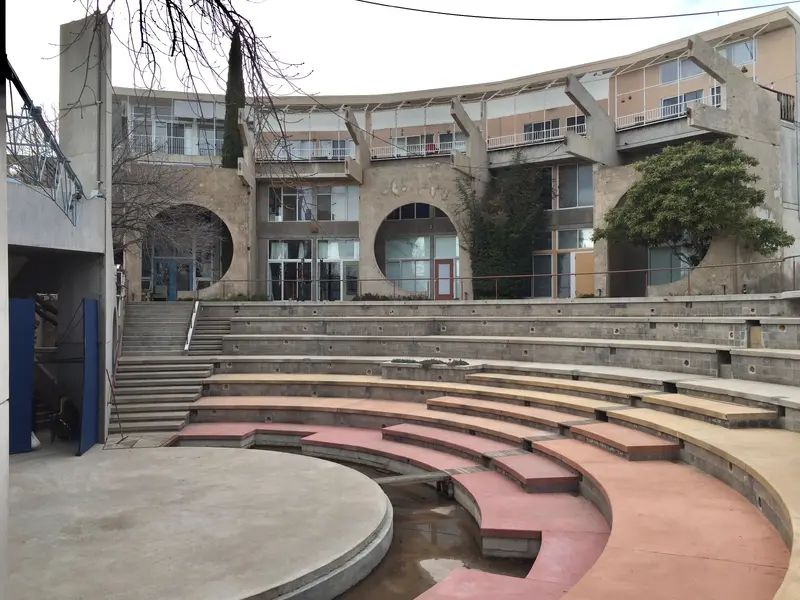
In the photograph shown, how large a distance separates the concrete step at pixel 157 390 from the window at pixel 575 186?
16.7 m

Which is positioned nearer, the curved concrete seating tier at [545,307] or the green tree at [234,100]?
the green tree at [234,100]

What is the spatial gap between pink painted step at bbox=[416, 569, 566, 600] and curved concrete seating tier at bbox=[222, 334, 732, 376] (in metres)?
6.90

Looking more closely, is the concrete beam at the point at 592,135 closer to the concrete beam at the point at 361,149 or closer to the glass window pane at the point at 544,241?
the glass window pane at the point at 544,241

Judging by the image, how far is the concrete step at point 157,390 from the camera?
551 inches

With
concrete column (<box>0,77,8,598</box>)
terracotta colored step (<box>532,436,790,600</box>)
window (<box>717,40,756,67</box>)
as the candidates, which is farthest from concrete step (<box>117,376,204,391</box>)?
window (<box>717,40,756,67</box>)

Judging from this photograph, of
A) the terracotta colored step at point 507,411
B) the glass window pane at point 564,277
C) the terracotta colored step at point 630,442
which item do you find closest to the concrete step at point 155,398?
the terracotta colored step at point 507,411

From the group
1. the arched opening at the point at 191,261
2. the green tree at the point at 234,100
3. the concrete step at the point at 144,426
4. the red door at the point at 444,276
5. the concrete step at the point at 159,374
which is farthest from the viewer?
the red door at the point at 444,276

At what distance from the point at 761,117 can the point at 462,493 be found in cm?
1580

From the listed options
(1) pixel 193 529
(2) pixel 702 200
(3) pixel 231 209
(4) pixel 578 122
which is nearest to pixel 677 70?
(4) pixel 578 122

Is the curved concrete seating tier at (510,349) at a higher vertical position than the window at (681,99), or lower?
lower

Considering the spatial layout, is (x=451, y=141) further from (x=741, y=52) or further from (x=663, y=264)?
(x=663, y=264)

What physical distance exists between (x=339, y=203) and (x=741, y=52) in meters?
17.8

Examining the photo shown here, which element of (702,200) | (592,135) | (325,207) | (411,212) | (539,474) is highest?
(592,135)

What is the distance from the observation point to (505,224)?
2502 centimetres
